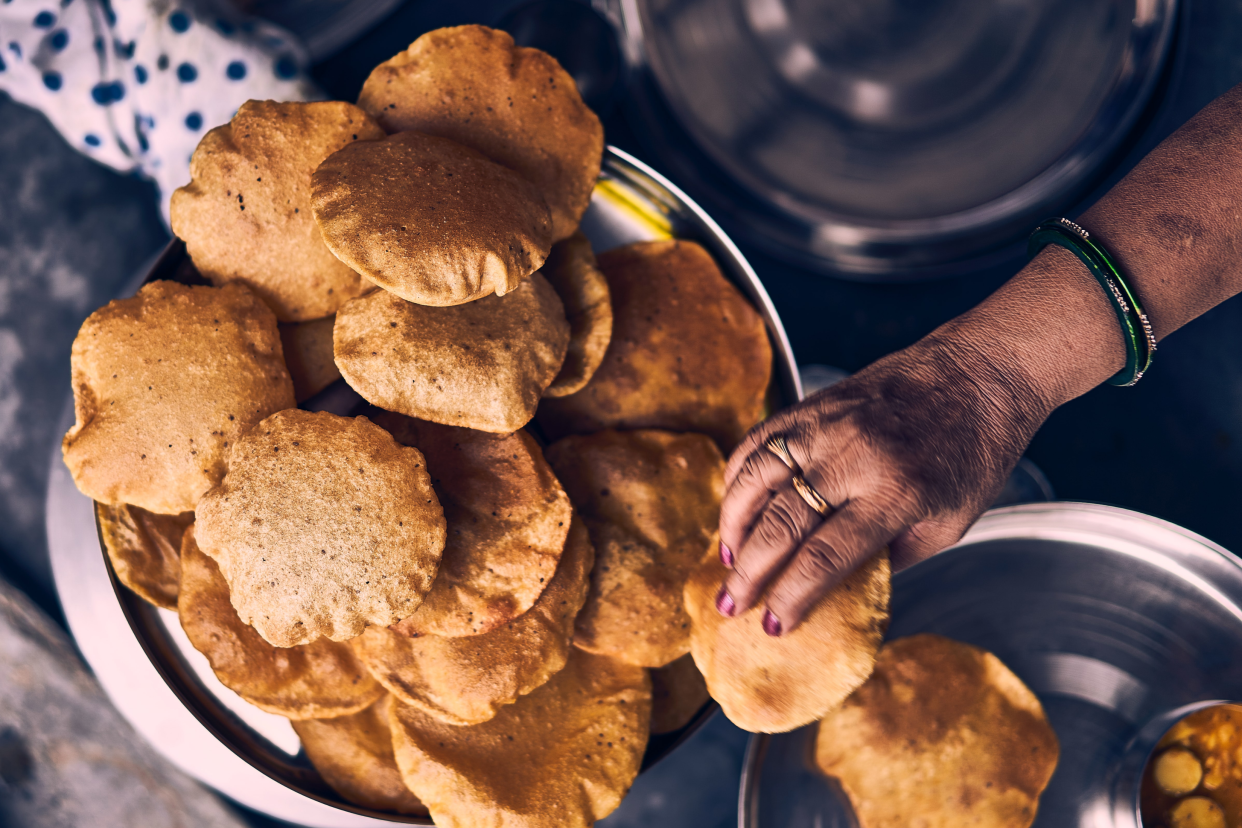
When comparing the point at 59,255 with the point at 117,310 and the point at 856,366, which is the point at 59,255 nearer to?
the point at 117,310

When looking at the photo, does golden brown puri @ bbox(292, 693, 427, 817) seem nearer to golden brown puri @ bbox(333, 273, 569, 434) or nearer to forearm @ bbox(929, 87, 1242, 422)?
golden brown puri @ bbox(333, 273, 569, 434)

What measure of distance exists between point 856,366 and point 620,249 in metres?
0.50

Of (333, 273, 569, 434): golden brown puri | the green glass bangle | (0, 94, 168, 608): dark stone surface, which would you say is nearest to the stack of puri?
(333, 273, 569, 434): golden brown puri

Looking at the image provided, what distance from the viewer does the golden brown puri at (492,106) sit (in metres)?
0.85

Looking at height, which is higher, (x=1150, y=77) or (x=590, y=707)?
(x=1150, y=77)

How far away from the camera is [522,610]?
814 mm

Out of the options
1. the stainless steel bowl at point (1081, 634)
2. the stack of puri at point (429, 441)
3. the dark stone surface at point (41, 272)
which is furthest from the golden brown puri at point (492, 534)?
the dark stone surface at point (41, 272)

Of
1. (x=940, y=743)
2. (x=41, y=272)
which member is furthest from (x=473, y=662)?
(x=41, y=272)

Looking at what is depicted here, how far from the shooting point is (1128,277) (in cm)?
82

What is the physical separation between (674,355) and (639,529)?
0.70 ft

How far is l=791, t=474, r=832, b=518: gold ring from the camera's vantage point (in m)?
0.77

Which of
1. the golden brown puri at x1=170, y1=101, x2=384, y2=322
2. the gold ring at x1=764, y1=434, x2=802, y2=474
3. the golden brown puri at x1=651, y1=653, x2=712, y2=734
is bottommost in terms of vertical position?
the golden brown puri at x1=651, y1=653, x2=712, y2=734

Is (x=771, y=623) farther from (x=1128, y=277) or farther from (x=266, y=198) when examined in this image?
(x=266, y=198)

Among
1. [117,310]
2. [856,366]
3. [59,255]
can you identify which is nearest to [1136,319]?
[856,366]
